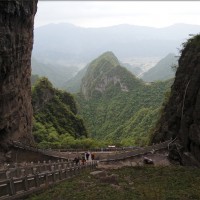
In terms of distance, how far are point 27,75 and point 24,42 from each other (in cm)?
654

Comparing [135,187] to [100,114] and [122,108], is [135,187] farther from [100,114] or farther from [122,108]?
[100,114]

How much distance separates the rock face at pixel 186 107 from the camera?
34.3 metres

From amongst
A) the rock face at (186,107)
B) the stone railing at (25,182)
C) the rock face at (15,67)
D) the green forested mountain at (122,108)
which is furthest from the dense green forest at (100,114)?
the stone railing at (25,182)

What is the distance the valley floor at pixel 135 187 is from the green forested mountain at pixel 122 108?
81.7 metres

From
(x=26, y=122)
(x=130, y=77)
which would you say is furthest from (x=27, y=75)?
(x=130, y=77)

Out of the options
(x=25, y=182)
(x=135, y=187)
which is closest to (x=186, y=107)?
(x=135, y=187)

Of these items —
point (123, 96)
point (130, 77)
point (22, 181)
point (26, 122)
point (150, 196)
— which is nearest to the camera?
point (22, 181)

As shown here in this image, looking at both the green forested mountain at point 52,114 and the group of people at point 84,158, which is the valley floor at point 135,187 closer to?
the group of people at point 84,158

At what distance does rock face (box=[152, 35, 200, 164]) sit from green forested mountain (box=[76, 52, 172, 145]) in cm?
5769

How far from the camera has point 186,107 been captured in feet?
125

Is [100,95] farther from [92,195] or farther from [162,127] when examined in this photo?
[92,195]

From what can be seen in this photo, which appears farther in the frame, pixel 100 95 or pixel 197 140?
pixel 100 95

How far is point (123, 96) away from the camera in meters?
170

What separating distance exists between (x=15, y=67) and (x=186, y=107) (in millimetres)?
20945
